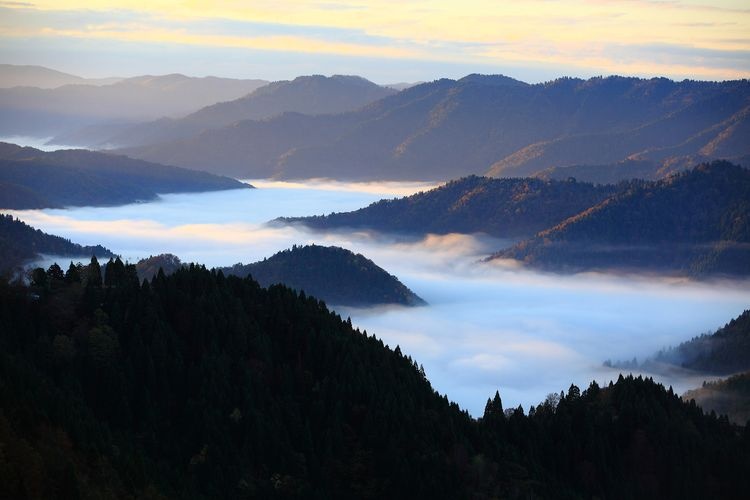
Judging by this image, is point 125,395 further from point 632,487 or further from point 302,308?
point 632,487

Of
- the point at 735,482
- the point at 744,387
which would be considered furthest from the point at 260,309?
the point at 744,387

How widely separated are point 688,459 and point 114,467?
57745mm

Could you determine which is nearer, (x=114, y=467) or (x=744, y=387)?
(x=114, y=467)

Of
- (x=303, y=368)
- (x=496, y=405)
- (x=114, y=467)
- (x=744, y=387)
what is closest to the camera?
(x=114, y=467)

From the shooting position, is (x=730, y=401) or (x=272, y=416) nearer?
(x=272, y=416)

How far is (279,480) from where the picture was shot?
10450 cm

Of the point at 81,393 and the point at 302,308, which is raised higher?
the point at 302,308

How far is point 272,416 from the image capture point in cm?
11138

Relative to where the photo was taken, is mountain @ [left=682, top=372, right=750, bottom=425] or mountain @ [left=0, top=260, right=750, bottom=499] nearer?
mountain @ [left=0, top=260, right=750, bottom=499]

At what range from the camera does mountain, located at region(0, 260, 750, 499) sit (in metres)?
98.9

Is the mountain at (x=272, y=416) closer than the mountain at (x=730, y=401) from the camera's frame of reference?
Yes

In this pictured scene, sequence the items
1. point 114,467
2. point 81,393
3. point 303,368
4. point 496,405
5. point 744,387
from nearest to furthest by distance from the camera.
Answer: point 114,467 → point 81,393 → point 303,368 → point 496,405 → point 744,387

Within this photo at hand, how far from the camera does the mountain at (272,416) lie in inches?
3895

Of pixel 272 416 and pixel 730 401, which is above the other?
pixel 730 401
